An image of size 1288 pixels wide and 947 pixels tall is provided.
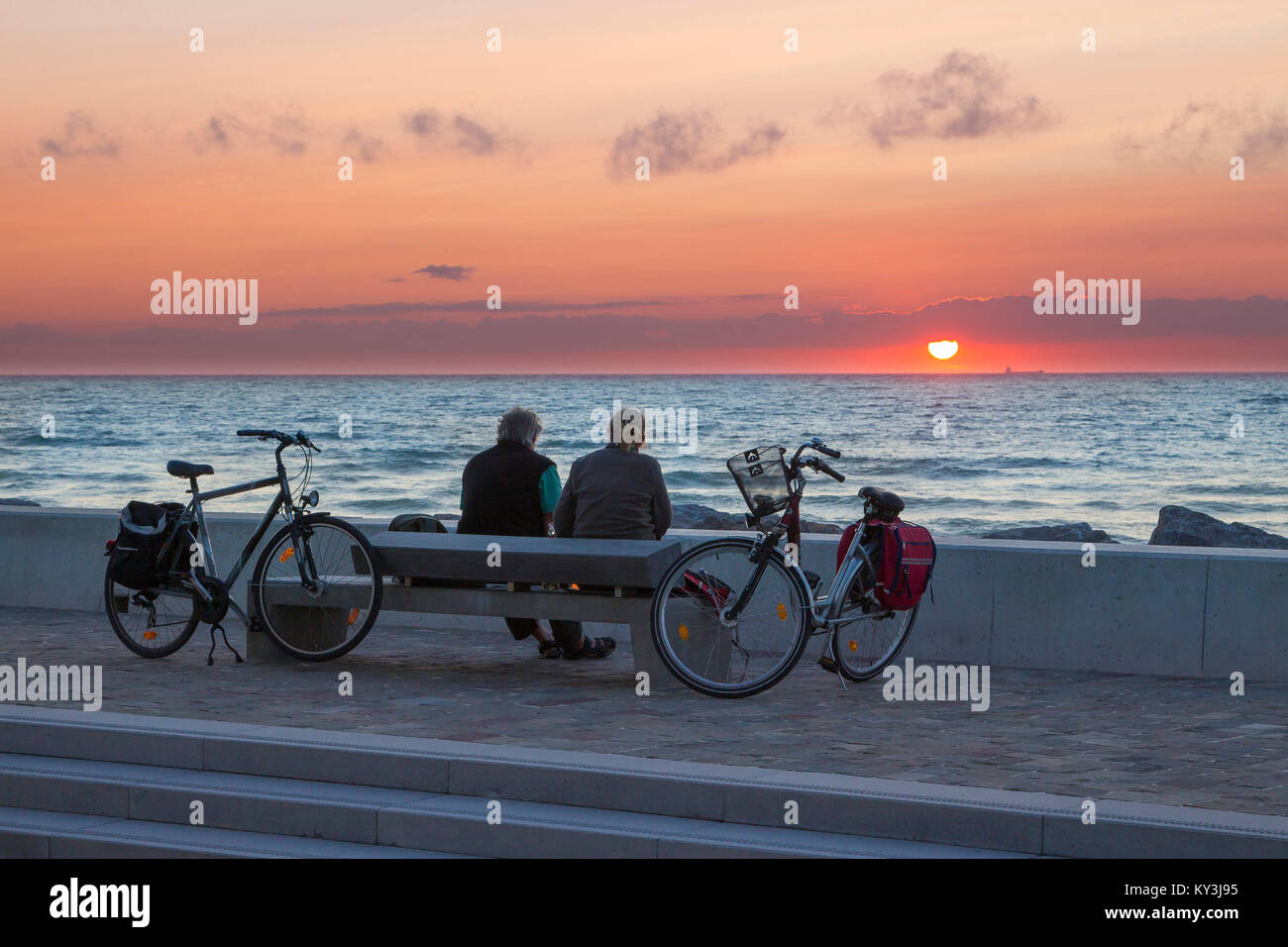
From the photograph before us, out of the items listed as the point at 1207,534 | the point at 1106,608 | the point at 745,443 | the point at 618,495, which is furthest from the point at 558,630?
the point at 745,443

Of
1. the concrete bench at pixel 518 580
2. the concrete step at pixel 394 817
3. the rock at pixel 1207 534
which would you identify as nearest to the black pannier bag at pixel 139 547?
the concrete bench at pixel 518 580

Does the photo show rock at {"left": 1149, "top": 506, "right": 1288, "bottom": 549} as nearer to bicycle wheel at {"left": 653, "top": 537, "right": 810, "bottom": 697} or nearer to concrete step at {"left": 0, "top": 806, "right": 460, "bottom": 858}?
bicycle wheel at {"left": 653, "top": 537, "right": 810, "bottom": 697}

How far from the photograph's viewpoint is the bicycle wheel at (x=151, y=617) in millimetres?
8016

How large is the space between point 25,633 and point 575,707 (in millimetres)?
4106

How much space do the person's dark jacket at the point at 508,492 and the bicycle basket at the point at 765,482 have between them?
4.17 feet

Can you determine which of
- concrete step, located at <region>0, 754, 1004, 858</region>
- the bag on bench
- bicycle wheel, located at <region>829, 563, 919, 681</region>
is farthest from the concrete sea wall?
concrete step, located at <region>0, 754, 1004, 858</region>

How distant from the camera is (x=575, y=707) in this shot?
6.67 m

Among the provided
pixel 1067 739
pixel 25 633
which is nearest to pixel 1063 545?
pixel 1067 739

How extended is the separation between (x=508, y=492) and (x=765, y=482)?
1539 mm

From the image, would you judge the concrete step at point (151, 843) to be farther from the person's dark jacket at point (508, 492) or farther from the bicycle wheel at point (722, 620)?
the person's dark jacket at point (508, 492)

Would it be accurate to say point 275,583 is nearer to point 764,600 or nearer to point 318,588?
point 318,588

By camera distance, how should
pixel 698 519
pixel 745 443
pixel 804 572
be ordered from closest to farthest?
pixel 804 572, pixel 698 519, pixel 745 443

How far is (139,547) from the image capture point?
7.91m
